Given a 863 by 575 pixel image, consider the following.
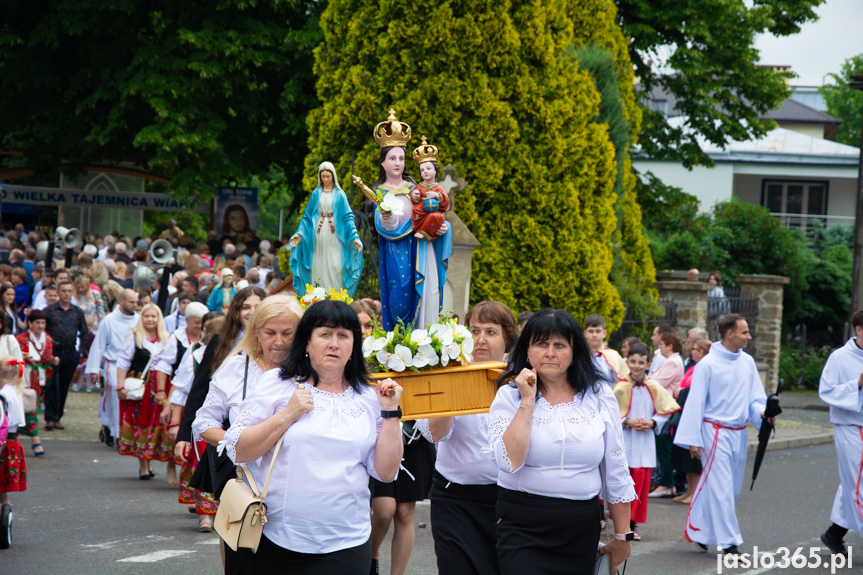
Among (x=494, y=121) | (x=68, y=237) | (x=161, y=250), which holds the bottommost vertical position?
(x=161, y=250)

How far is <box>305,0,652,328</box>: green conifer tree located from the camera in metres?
14.2

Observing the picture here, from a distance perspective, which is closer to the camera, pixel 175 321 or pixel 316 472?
pixel 316 472

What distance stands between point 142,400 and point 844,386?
6733 mm

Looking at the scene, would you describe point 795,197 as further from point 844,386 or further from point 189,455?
point 189,455

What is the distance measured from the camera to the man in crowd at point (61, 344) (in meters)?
14.1

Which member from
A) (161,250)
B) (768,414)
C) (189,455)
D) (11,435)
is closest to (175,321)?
(189,455)

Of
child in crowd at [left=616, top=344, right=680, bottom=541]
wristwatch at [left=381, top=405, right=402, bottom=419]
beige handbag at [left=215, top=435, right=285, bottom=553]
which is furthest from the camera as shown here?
child in crowd at [left=616, top=344, right=680, bottom=541]

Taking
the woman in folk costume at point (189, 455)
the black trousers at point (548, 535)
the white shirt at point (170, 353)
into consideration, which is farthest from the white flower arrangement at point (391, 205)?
the white shirt at point (170, 353)

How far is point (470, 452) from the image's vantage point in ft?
17.3

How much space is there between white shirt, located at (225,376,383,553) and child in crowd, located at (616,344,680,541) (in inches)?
232

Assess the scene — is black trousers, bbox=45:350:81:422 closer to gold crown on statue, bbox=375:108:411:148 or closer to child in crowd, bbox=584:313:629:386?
child in crowd, bbox=584:313:629:386

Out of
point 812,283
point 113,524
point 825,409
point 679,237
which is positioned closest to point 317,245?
point 113,524

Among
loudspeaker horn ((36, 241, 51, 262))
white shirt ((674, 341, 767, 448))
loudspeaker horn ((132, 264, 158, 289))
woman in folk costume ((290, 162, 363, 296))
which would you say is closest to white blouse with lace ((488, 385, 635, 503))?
white shirt ((674, 341, 767, 448))

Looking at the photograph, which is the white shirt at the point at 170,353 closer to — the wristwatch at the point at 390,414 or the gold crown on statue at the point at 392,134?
the gold crown on statue at the point at 392,134
